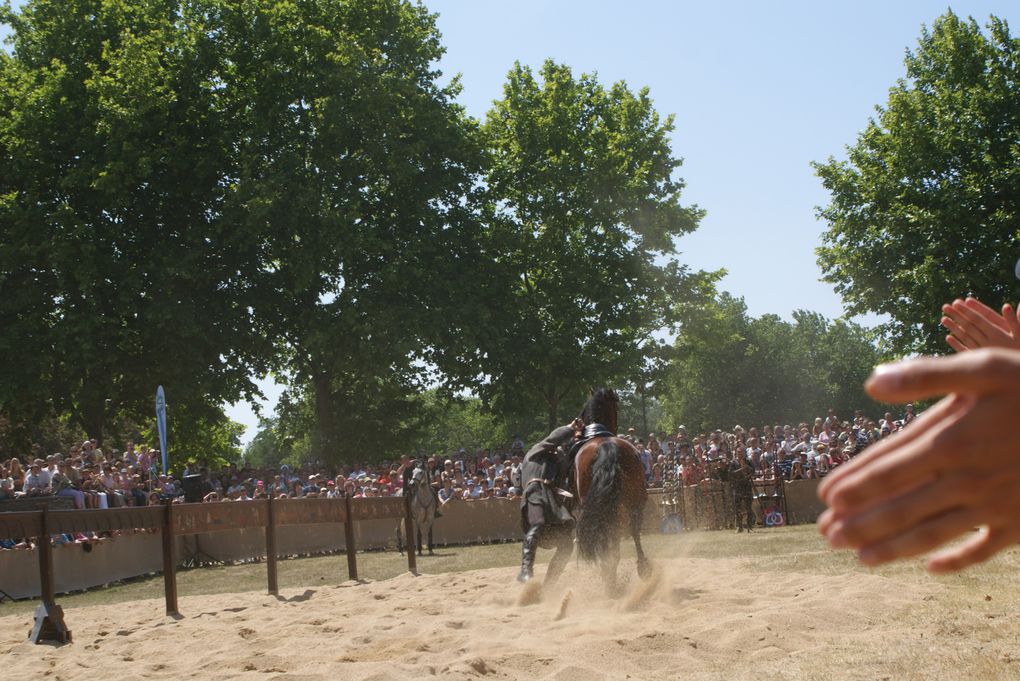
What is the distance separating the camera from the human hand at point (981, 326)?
108 inches

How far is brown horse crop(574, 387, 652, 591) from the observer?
1088 cm

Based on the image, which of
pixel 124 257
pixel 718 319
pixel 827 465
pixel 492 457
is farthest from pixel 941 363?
pixel 718 319

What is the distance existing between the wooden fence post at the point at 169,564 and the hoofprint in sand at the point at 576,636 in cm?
30

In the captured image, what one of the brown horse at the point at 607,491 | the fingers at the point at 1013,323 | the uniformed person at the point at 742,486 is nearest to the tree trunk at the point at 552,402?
the uniformed person at the point at 742,486

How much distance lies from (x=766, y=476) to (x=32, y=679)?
20.6 meters

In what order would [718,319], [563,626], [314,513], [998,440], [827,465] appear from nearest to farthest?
1. [998,440]
2. [563,626]
3. [314,513]
4. [827,465]
5. [718,319]

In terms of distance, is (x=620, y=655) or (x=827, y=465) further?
(x=827, y=465)

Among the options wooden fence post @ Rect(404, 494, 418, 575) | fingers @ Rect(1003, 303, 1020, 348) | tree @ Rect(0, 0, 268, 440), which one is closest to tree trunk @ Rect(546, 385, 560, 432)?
tree @ Rect(0, 0, 268, 440)

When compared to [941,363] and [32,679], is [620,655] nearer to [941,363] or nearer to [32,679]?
[32,679]

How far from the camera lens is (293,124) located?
33438 millimetres

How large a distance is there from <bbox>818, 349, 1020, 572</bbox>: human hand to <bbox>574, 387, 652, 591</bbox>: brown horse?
9478 millimetres

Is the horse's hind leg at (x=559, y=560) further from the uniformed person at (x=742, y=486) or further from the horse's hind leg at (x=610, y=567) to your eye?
the uniformed person at (x=742, y=486)

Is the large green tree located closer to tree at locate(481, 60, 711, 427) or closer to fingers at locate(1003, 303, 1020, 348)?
tree at locate(481, 60, 711, 427)

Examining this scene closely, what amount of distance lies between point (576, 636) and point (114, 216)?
27992 millimetres
